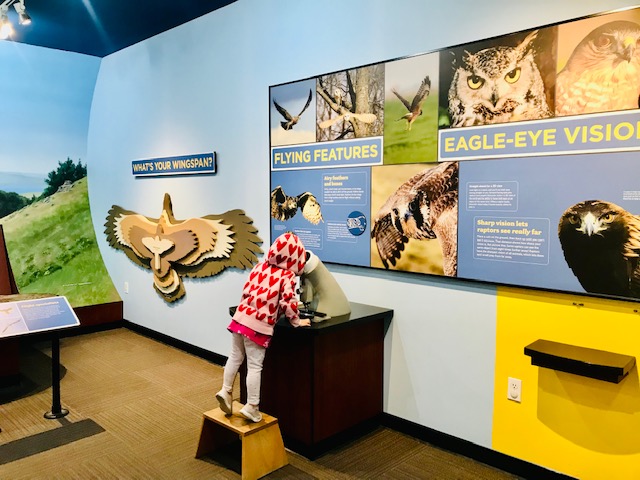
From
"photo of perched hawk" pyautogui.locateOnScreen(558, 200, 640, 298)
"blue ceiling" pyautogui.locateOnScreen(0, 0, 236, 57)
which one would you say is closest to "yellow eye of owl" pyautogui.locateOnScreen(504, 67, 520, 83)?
"photo of perched hawk" pyautogui.locateOnScreen(558, 200, 640, 298)

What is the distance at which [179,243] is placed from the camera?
15.3 ft

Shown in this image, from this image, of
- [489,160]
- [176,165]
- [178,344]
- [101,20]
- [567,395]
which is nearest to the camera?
[567,395]

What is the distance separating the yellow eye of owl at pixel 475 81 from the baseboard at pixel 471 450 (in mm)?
1908

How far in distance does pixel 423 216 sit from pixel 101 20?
11.6 ft

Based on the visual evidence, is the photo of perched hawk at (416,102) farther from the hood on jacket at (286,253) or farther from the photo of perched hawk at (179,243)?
the photo of perched hawk at (179,243)

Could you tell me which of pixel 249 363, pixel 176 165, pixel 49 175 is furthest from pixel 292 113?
pixel 49 175

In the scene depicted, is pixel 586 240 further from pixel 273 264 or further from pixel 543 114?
pixel 273 264

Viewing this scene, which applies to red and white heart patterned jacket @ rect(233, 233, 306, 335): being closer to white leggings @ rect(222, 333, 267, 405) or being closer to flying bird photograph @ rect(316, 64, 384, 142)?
white leggings @ rect(222, 333, 267, 405)

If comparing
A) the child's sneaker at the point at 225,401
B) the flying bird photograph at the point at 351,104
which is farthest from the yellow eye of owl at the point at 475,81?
the child's sneaker at the point at 225,401

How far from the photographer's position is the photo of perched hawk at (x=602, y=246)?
213 cm

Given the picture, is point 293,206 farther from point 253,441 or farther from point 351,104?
point 253,441

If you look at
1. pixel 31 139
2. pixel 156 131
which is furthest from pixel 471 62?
pixel 31 139

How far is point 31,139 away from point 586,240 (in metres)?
5.28

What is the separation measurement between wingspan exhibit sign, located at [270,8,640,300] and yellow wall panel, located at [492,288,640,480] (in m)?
0.12
